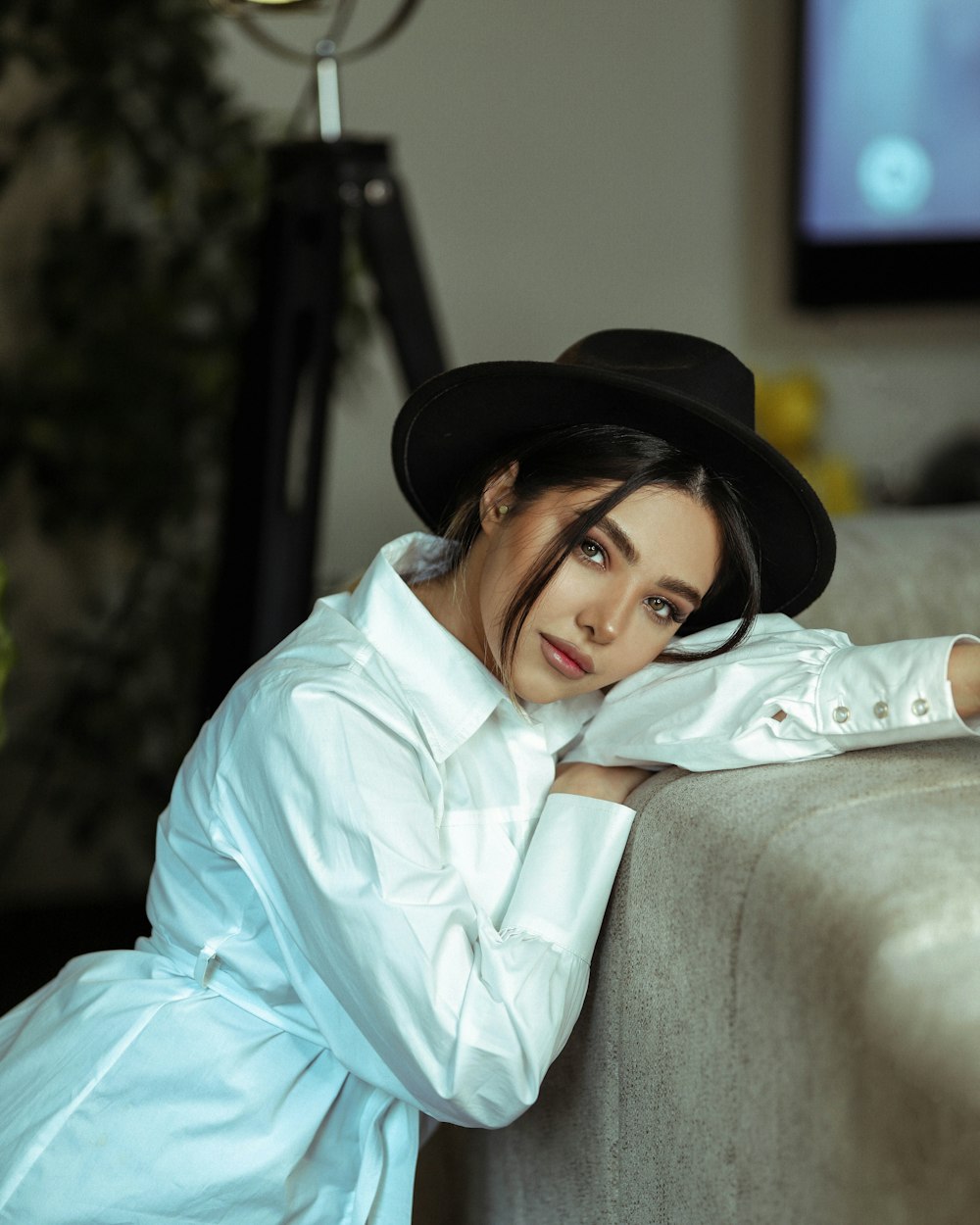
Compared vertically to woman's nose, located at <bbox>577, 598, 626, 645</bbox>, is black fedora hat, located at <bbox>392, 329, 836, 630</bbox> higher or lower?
higher

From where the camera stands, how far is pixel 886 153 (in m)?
2.70

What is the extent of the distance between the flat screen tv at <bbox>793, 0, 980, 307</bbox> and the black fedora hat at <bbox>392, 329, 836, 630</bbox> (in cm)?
182

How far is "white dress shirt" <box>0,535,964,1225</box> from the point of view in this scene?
0.85 m

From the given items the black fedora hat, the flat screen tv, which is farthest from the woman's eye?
the flat screen tv

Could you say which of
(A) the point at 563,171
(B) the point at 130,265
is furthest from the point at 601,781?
(A) the point at 563,171

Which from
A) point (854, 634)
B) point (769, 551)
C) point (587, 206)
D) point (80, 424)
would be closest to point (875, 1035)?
point (769, 551)

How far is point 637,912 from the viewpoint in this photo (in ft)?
2.86

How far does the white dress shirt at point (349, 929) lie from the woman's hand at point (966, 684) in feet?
0.06

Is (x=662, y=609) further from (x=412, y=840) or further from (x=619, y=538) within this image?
(x=412, y=840)

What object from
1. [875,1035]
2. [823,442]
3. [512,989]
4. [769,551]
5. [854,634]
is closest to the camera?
[875,1035]

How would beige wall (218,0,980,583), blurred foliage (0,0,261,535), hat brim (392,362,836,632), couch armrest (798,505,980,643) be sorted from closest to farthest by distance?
hat brim (392,362,836,632)
couch armrest (798,505,980,643)
blurred foliage (0,0,261,535)
beige wall (218,0,980,583)

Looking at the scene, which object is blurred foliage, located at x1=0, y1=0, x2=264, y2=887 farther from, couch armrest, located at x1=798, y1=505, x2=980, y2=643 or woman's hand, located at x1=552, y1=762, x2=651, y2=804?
woman's hand, located at x1=552, y1=762, x2=651, y2=804

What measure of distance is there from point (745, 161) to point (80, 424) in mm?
1462

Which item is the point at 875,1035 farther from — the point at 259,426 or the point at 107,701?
the point at 107,701
